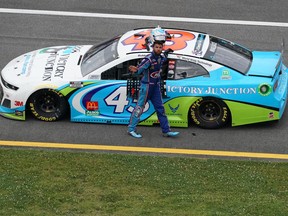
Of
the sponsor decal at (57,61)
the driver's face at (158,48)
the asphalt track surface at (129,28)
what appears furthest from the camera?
the sponsor decal at (57,61)

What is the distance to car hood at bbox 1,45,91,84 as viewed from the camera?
1346 cm

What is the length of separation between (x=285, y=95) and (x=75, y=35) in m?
5.45

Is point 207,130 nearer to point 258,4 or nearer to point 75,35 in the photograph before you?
point 75,35

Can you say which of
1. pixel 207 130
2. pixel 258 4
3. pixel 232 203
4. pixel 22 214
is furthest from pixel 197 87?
pixel 258 4

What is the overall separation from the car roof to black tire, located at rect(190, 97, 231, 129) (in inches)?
31.1

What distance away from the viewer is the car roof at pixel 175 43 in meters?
13.2

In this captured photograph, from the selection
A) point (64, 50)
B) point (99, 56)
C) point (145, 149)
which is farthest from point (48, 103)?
point (145, 149)

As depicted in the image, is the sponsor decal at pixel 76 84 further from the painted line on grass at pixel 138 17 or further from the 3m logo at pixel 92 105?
the painted line on grass at pixel 138 17

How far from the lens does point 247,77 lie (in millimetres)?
13195

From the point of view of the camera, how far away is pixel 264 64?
1372 cm

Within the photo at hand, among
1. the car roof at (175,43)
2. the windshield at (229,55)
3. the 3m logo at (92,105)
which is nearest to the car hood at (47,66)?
the 3m logo at (92,105)

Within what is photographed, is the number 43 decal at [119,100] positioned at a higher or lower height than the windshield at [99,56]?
lower

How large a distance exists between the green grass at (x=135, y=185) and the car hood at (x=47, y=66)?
1578 mm

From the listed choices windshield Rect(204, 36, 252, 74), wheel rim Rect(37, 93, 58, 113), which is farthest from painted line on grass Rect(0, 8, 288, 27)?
wheel rim Rect(37, 93, 58, 113)
